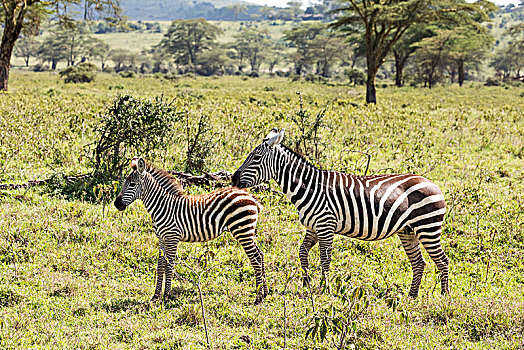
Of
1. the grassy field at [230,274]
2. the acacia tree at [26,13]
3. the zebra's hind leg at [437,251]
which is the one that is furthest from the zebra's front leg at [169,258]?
the acacia tree at [26,13]

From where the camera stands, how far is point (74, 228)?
7.74 metres

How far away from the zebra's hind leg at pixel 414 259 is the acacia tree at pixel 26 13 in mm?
21922

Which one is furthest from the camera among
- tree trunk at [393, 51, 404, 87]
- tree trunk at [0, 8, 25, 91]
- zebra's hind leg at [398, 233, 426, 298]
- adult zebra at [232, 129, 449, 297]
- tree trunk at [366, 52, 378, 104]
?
tree trunk at [393, 51, 404, 87]

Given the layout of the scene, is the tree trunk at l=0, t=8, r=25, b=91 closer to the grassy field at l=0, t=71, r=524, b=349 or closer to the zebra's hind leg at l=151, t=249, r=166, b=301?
the grassy field at l=0, t=71, r=524, b=349

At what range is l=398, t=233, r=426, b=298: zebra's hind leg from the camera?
633cm

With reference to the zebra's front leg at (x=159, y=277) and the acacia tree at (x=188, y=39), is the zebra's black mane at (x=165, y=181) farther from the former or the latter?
the acacia tree at (x=188, y=39)

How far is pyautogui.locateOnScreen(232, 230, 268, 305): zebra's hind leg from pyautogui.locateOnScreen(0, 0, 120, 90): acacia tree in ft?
69.5

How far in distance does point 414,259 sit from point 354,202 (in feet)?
4.01

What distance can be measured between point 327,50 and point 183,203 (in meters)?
75.2

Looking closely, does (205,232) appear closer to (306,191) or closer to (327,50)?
(306,191)

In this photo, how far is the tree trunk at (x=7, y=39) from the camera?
76.8ft

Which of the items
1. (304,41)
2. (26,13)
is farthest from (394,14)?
(304,41)

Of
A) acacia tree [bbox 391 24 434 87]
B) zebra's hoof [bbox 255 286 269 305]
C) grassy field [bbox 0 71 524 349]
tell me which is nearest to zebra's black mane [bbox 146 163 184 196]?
grassy field [bbox 0 71 524 349]

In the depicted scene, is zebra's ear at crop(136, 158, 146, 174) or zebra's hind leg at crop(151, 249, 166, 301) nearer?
zebra's hind leg at crop(151, 249, 166, 301)
